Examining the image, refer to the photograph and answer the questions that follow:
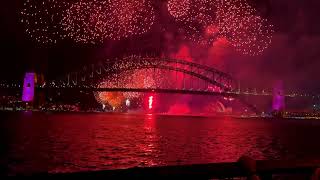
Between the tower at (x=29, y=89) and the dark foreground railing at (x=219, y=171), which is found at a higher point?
the tower at (x=29, y=89)

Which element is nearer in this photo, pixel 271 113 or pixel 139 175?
pixel 139 175

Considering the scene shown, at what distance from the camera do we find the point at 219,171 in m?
4.28

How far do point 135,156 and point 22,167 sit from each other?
20.7 ft

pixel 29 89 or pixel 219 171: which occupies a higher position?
pixel 29 89

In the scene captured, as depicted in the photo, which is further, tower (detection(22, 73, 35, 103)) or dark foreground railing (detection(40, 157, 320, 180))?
tower (detection(22, 73, 35, 103))

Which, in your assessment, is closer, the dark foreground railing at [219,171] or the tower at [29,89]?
the dark foreground railing at [219,171]

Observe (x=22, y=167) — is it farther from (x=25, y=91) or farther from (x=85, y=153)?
(x=25, y=91)

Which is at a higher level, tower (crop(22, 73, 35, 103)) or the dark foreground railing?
tower (crop(22, 73, 35, 103))

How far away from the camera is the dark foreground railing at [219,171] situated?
12.5 ft

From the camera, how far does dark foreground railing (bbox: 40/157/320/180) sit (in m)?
3.80

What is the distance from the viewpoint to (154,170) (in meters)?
4.10

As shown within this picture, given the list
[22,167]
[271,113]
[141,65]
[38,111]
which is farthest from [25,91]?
[22,167]

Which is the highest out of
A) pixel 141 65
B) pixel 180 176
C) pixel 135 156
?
pixel 141 65

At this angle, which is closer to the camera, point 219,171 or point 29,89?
point 219,171
